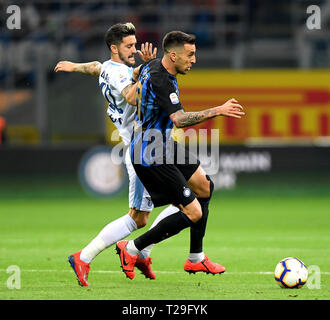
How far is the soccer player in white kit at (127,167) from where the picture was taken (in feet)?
24.3

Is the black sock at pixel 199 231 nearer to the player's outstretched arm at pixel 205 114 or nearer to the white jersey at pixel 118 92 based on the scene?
the player's outstretched arm at pixel 205 114

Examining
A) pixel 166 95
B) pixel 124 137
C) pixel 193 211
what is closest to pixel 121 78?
pixel 124 137

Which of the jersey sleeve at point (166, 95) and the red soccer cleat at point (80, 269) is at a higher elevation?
the jersey sleeve at point (166, 95)

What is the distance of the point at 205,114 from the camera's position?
22.3 feet

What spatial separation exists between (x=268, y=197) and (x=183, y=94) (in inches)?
119

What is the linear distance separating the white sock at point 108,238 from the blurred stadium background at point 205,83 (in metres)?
9.54

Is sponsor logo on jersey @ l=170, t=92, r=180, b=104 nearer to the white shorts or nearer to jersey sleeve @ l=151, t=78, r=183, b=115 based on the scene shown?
jersey sleeve @ l=151, t=78, r=183, b=115

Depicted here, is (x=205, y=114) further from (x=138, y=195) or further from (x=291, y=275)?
(x=291, y=275)

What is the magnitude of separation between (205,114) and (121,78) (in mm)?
1117

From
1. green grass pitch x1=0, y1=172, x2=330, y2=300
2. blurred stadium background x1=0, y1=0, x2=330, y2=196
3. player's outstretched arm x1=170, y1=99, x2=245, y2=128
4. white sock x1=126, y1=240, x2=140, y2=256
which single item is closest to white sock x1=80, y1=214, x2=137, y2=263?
white sock x1=126, y1=240, x2=140, y2=256

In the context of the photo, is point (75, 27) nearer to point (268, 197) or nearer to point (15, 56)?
point (15, 56)

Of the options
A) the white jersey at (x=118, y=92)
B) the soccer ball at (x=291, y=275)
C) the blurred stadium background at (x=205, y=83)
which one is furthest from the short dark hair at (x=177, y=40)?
the blurred stadium background at (x=205, y=83)

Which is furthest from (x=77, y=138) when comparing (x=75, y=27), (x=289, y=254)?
(x=289, y=254)

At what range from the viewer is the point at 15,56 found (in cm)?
1944
